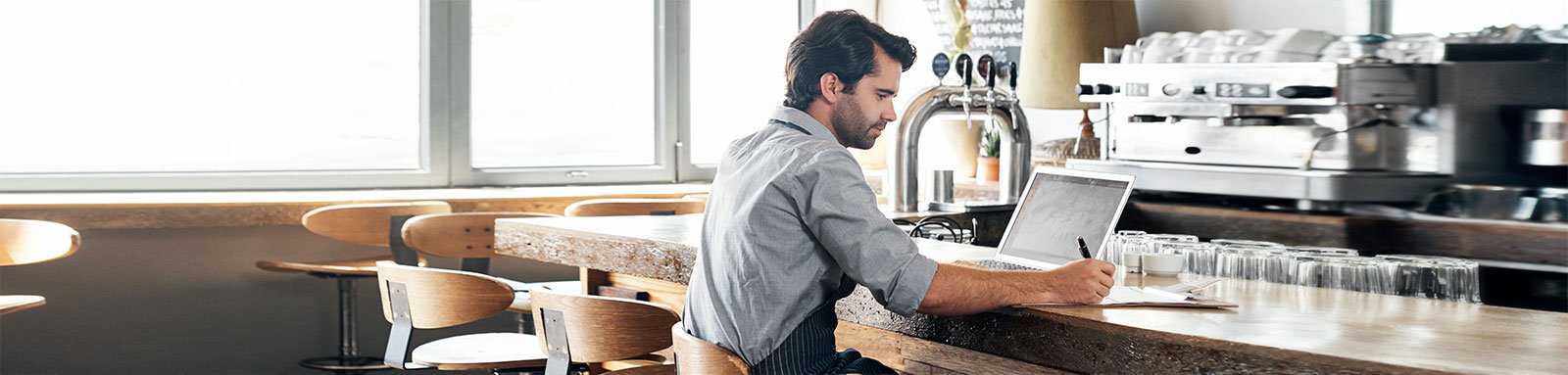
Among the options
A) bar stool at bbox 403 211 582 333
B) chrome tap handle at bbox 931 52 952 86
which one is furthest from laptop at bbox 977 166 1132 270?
bar stool at bbox 403 211 582 333

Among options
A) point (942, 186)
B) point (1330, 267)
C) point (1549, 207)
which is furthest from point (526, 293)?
point (1549, 207)

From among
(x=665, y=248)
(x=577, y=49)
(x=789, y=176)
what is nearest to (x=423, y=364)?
(x=665, y=248)

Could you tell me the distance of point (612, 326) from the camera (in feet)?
7.78

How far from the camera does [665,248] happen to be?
2766 millimetres

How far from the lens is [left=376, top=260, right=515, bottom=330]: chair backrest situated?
9.09 ft

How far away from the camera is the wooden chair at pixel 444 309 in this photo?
278cm

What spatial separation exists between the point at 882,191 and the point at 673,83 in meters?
0.93

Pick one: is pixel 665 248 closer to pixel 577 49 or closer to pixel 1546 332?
pixel 1546 332

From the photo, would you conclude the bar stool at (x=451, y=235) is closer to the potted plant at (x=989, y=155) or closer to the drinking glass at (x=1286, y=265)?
the potted plant at (x=989, y=155)

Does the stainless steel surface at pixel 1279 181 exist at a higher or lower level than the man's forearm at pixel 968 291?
higher

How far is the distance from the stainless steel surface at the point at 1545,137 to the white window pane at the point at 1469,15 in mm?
281

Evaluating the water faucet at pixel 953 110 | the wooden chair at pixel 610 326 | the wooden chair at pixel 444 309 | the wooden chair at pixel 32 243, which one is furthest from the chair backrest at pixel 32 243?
the water faucet at pixel 953 110

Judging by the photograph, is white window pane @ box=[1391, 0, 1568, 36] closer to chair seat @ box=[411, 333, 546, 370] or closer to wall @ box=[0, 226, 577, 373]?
chair seat @ box=[411, 333, 546, 370]

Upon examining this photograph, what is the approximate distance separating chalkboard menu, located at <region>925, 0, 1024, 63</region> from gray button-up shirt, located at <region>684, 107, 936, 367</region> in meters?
3.28
